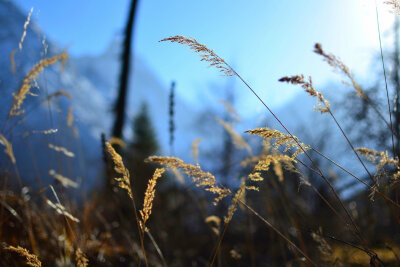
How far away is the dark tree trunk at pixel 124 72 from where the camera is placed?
5.72 metres

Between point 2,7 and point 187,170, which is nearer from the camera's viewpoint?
point 187,170

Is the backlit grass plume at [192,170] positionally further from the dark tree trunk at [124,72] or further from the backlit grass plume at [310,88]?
the dark tree trunk at [124,72]

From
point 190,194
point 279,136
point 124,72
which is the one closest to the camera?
point 279,136

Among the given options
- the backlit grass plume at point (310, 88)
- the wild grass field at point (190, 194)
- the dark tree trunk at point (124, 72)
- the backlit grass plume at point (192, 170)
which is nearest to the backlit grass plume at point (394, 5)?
the wild grass field at point (190, 194)

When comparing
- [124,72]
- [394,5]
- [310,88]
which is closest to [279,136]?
[310,88]

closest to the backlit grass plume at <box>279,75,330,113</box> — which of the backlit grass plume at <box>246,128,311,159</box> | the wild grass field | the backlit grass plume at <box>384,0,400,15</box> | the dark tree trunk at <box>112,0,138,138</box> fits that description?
the wild grass field

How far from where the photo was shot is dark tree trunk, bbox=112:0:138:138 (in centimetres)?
572

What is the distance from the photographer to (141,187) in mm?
4844

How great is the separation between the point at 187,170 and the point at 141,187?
4.17m

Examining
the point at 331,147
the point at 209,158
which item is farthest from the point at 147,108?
the point at 331,147

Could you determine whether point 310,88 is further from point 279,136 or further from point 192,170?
point 192,170

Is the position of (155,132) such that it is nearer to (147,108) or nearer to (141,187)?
(147,108)

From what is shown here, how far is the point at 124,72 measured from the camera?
5816 mm

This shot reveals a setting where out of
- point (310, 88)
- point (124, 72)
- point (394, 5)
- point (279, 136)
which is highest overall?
point (124, 72)
